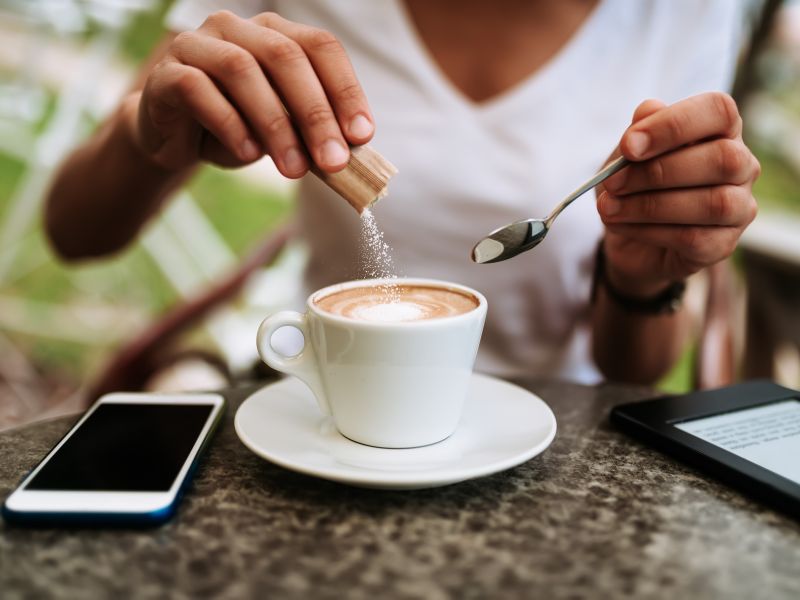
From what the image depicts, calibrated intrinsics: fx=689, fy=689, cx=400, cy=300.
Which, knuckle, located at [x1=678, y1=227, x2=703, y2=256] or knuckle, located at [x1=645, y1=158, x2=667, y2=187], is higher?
knuckle, located at [x1=645, y1=158, x2=667, y2=187]

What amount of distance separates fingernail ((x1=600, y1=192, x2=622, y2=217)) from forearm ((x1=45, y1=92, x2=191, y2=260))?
27.4 inches

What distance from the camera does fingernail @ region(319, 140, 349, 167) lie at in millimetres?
709

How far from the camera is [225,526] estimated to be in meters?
0.58

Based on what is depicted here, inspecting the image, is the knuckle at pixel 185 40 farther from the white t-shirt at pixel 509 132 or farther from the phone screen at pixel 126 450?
the white t-shirt at pixel 509 132

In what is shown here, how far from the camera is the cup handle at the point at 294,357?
2.40ft

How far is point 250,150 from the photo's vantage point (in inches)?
30.5

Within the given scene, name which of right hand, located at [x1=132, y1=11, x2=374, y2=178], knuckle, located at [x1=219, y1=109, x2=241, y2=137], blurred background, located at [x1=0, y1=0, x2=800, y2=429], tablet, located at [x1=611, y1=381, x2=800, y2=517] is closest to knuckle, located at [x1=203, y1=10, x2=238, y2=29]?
right hand, located at [x1=132, y1=11, x2=374, y2=178]

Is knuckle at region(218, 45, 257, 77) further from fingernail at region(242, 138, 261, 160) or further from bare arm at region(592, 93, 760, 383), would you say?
bare arm at region(592, 93, 760, 383)

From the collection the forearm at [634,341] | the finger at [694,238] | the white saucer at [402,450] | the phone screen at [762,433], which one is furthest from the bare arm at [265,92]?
the forearm at [634,341]

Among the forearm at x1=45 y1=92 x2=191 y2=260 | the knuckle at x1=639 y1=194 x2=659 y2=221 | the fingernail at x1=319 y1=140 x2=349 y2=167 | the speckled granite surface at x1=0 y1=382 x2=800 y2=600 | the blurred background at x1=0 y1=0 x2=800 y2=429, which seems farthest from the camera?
the blurred background at x1=0 y1=0 x2=800 y2=429

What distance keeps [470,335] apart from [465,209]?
678mm

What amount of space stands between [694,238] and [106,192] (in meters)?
1.01

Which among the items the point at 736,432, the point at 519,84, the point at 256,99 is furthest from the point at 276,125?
the point at 519,84

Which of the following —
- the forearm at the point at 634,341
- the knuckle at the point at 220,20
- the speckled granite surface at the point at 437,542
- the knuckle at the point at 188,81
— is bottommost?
the forearm at the point at 634,341
